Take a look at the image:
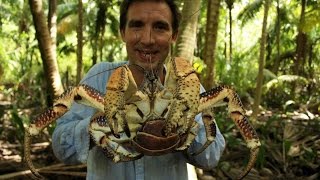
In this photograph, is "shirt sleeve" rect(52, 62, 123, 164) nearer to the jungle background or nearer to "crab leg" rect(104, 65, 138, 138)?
"crab leg" rect(104, 65, 138, 138)

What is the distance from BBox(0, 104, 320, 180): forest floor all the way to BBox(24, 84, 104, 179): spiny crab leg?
116 inches

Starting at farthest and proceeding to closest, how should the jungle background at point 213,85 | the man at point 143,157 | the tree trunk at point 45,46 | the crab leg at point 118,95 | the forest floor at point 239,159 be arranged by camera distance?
the tree trunk at point 45,46
the jungle background at point 213,85
the forest floor at point 239,159
the man at point 143,157
the crab leg at point 118,95

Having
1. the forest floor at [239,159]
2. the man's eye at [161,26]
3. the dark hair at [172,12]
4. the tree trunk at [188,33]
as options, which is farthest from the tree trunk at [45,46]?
the man's eye at [161,26]

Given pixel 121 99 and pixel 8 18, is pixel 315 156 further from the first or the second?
pixel 8 18

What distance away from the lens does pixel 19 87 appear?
46.2 feet

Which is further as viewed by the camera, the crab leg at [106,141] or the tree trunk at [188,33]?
the tree trunk at [188,33]

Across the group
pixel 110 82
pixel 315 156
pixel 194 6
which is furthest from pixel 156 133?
pixel 315 156

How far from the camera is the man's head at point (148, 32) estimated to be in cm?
199

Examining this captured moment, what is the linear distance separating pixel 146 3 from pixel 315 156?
500 cm

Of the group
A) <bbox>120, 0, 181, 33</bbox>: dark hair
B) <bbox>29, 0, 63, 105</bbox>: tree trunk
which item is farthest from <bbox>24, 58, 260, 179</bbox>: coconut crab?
<bbox>29, 0, 63, 105</bbox>: tree trunk

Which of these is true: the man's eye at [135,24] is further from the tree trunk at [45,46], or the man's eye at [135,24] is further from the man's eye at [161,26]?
the tree trunk at [45,46]

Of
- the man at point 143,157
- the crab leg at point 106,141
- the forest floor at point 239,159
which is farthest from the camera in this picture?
the forest floor at point 239,159

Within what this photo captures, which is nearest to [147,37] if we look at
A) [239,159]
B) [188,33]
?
[188,33]

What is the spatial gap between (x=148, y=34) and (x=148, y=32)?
0.04ft
